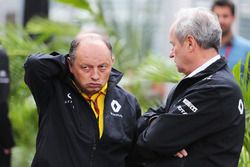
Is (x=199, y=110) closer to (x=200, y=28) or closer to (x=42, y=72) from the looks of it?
(x=200, y=28)

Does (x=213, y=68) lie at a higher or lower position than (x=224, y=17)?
higher

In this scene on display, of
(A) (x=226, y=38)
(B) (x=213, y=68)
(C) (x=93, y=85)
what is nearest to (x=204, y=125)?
(B) (x=213, y=68)

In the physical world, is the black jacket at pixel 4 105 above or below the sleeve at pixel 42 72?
below

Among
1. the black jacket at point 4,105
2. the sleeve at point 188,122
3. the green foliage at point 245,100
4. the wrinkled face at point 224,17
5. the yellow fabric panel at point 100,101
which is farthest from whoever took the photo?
the wrinkled face at point 224,17

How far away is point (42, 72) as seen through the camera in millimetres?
3859

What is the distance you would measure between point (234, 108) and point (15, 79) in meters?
3.65

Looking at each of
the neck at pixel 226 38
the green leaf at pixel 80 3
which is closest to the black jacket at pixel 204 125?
the neck at pixel 226 38

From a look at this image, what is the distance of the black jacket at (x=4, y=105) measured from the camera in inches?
239

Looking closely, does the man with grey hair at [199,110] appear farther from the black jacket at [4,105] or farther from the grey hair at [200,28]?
the black jacket at [4,105]

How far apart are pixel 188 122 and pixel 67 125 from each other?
2.00 feet

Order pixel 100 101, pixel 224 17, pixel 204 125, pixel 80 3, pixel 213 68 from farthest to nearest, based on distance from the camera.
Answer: pixel 80 3 → pixel 224 17 → pixel 100 101 → pixel 213 68 → pixel 204 125

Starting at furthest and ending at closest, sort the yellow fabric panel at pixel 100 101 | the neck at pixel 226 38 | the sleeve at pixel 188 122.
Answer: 1. the neck at pixel 226 38
2. the yellow fabric panel at pixel 100 101
3. the sleeve at pixel 188 122

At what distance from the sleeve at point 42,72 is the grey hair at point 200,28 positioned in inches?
24.7

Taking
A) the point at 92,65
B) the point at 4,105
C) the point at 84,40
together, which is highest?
the point at 84,40
